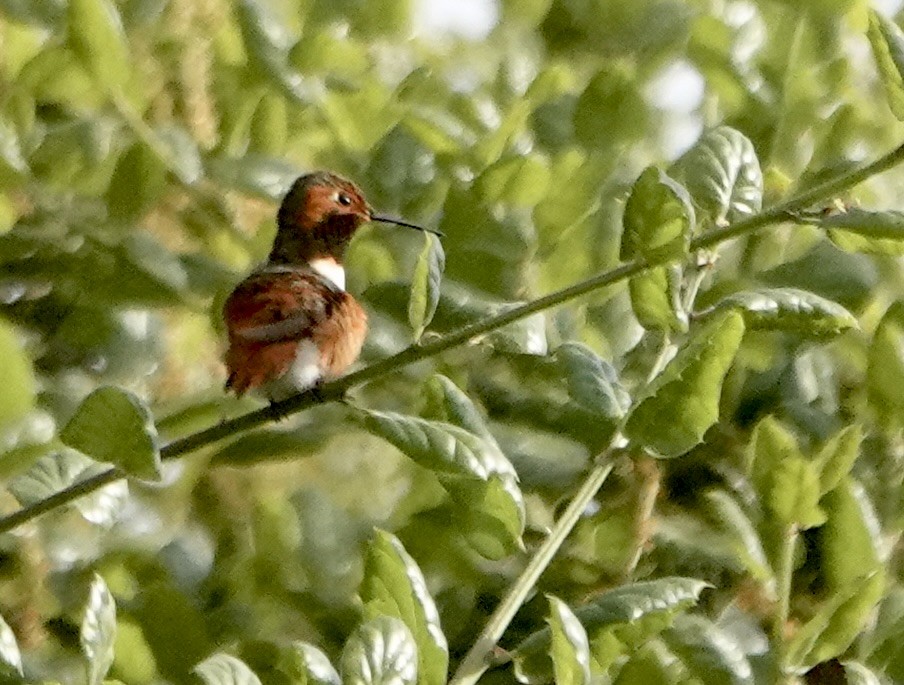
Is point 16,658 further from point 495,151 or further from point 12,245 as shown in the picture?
point 495,151

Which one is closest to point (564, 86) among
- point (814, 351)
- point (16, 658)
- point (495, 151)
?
point (495, 151)

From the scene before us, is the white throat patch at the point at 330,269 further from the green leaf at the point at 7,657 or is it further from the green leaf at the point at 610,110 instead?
the green leaf at the point at 7,657

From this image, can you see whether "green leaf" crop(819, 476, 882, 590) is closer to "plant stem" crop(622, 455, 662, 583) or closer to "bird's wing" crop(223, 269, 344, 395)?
"plant stem" crop(622, 455, 662, 583)

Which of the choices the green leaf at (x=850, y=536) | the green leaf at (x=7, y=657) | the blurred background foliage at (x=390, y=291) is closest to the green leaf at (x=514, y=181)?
the blurred background foliage at (x=390, y=291)

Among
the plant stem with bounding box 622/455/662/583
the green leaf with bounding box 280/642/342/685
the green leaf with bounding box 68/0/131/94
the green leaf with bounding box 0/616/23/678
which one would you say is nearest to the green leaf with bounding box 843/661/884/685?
the plant stem with bounding box 622/455/662/583

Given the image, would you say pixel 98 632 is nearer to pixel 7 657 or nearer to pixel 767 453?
pixel 7 657
